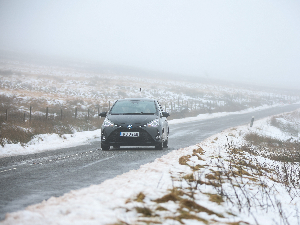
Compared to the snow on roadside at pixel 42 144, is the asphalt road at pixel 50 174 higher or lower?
higher

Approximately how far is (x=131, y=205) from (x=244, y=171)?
12.1 feet

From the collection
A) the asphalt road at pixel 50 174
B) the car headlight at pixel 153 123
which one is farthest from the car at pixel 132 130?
the asphalt road at pixel 50 174

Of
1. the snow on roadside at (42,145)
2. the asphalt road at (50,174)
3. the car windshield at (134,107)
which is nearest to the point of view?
the asphalt road at (50,174)

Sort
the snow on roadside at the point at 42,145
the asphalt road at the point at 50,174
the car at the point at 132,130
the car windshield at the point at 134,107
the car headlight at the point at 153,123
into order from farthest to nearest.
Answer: the car windshield at the point at 134,107, the snow on roadside at the point at 42,145, the car headlight at the point at 153,123, the car at the point at 132,130, the asphalt road at the point at 50,174

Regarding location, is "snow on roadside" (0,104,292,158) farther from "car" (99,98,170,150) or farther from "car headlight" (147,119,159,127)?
"car headlight" (147,119,159,127)

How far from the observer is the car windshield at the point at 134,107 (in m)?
10.6

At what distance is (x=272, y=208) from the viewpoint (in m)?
3.96

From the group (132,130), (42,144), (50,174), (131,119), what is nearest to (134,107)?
(131,119)

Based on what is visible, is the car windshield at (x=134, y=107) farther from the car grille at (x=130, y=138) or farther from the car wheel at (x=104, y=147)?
the car wheel at (x=104, y=147)

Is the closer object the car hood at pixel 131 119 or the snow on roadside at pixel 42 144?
the car hood at pixel 131 119

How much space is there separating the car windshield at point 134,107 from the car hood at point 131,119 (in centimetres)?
44

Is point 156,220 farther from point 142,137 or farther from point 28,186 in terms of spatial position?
point 142,137

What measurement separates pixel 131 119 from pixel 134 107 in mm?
983

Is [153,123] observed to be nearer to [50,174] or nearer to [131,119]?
[131,119]
